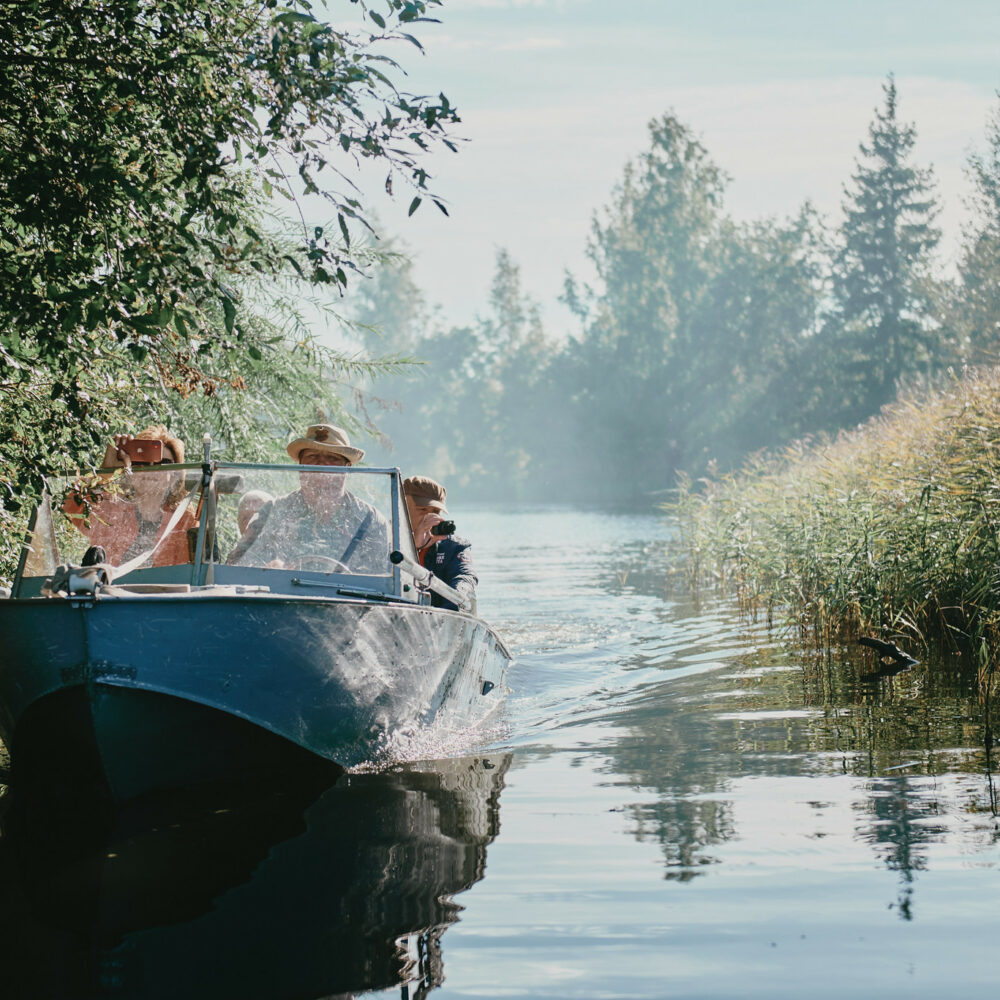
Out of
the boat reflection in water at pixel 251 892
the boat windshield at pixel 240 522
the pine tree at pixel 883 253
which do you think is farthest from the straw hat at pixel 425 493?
the pine tree at pixel 883 253

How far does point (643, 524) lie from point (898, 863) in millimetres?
38317

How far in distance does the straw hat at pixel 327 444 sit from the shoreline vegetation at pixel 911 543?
174 inches

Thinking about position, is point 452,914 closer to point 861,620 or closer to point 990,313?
point 861,620

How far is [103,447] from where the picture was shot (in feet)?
24.1

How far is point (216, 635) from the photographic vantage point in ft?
19.8

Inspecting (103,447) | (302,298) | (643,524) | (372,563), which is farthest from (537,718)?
(643,524)

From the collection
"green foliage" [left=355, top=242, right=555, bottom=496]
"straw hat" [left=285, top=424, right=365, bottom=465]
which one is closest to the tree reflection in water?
"straw hat" [left=285, top=424, right=365, bottom=465]

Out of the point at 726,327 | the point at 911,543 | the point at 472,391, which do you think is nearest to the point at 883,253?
the point at 726,327

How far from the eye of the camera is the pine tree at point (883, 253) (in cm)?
6462

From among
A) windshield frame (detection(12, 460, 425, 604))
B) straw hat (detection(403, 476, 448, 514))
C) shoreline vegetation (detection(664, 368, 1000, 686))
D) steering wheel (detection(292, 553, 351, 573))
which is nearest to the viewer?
windshield frame (detection(12, 460, 425, 604))

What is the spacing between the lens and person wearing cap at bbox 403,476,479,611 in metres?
8.65

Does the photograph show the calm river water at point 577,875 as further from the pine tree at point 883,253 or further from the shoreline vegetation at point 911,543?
the pine tree at point 883,253

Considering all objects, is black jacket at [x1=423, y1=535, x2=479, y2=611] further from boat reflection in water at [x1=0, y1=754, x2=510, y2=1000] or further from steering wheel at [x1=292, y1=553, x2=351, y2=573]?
boat reflection in water at [x1=0, y1=754, x2=510, y2=1000]

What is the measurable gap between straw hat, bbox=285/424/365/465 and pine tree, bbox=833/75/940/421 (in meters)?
59.5
